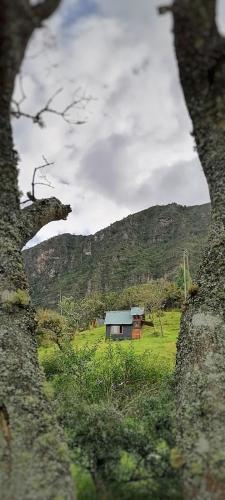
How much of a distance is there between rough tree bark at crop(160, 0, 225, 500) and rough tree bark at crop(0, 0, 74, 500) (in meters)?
1.15

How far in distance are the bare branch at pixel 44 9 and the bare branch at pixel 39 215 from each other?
251 cm

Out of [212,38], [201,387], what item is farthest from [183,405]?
[212,38]

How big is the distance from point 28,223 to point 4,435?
10.2 ft

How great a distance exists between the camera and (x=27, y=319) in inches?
202

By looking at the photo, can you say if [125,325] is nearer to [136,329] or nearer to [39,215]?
[136,329]

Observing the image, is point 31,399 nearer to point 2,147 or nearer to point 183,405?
point 183,405

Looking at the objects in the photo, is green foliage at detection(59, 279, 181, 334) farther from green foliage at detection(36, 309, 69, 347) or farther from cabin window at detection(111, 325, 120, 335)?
green foliage at detection(36, 309, 69, 347)

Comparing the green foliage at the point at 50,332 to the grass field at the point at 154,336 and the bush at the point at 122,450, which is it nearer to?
the bush at the point at 122,450

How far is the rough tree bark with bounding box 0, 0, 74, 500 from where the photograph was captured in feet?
11.7

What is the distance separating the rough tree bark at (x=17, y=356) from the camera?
3570 mm

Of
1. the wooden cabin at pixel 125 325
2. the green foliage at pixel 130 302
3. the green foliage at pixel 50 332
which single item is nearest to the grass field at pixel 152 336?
the wooden cabin at pixel 125 325

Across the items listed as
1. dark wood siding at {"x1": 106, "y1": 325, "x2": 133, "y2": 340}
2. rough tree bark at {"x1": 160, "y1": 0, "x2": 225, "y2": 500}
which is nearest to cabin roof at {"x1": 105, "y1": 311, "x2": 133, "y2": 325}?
dark wood siding at {"x1": 106, "y1": 325, "x2": 133, "y2": 340}

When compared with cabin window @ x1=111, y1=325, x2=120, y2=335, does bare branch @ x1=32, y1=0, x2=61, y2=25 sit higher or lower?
higher

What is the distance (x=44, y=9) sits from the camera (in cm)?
399
